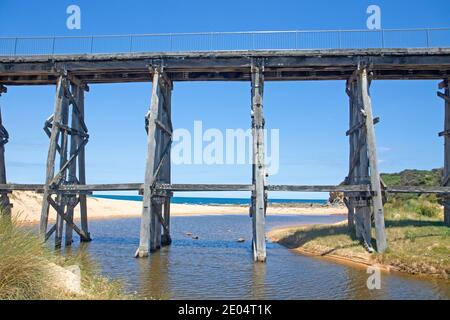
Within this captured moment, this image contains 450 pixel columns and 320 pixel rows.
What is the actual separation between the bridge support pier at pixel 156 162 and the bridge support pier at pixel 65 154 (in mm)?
3968

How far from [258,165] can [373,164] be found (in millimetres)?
5242

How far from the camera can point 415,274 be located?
14133mm

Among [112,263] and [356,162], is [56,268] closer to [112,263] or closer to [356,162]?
[112,263]

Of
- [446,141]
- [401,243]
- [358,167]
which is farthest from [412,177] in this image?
[401,243]

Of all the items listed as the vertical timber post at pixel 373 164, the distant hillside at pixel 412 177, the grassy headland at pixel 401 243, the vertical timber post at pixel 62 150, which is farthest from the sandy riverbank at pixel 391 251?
the distant hillside at pixel 412 177

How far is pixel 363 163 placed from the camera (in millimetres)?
18016

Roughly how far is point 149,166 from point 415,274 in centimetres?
1202

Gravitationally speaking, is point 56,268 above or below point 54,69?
below

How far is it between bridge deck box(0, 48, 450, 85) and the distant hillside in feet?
66.4

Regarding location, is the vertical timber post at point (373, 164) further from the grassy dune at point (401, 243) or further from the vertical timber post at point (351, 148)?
the vertical timber post at point (351, 148)

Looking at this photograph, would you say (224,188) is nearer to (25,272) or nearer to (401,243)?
(401,243)

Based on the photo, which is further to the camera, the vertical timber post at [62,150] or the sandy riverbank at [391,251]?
the vertical timber post at [62,150]

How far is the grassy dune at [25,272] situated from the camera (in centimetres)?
596

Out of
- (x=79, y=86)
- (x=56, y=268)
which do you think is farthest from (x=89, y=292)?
(x=79, y=86)
